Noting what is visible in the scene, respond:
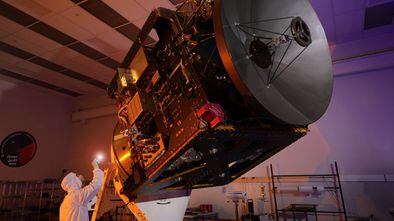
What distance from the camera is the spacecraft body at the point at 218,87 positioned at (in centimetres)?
114

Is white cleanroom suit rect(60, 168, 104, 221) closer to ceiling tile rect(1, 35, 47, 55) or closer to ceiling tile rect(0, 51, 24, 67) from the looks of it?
Result: ceiling tile rect(1, 35, 47, 55)

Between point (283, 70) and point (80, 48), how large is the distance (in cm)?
550

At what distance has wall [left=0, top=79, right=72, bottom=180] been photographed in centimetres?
736

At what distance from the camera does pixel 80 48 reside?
577cm

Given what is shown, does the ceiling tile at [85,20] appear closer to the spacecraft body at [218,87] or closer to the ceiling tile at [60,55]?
the ceiling tile at [60,55]

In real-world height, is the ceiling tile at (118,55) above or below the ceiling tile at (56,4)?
above

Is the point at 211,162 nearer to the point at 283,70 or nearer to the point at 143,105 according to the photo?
the point at 143,105

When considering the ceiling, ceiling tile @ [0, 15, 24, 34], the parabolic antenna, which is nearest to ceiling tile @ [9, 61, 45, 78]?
the ceiling

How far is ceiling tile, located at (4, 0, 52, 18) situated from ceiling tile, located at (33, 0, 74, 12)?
8 centimetres

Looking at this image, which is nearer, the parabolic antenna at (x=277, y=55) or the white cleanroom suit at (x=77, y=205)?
the parabolic antenna at (x=277, y=55)

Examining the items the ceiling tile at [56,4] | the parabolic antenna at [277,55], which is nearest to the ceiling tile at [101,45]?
the ceiling tile at [56,4]

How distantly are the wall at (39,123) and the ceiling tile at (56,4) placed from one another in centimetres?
438

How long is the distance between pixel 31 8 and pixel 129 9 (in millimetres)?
1652

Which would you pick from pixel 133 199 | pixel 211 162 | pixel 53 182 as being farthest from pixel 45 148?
pixel 211 162
